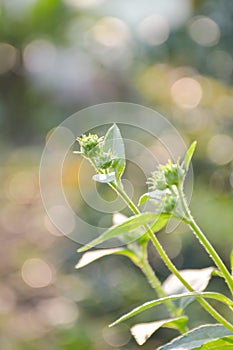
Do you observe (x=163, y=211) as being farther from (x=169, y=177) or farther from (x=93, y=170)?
(x=93, y=170)

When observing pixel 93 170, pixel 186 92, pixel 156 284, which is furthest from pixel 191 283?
pixel 186 92

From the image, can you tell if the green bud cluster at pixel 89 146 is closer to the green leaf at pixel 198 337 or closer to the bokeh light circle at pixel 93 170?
the green leaf at pixel 198 337

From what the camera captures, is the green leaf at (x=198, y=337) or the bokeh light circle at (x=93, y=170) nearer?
the green leaf at (x=198, y=337)

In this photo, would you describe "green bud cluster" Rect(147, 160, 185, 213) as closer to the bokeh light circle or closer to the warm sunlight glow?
the bokeh light circle

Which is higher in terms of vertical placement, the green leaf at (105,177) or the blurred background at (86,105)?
the blurred background at (86,105)

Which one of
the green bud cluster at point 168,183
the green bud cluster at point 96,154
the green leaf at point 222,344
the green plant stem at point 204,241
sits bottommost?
the green leaf at point 222,344

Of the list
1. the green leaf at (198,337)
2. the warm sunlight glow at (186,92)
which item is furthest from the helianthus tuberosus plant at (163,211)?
the warm sunlight glow at (186,92)

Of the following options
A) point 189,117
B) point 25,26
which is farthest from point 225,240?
point 25,26

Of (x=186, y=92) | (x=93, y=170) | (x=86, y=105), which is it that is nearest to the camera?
(x=93, y=170)
